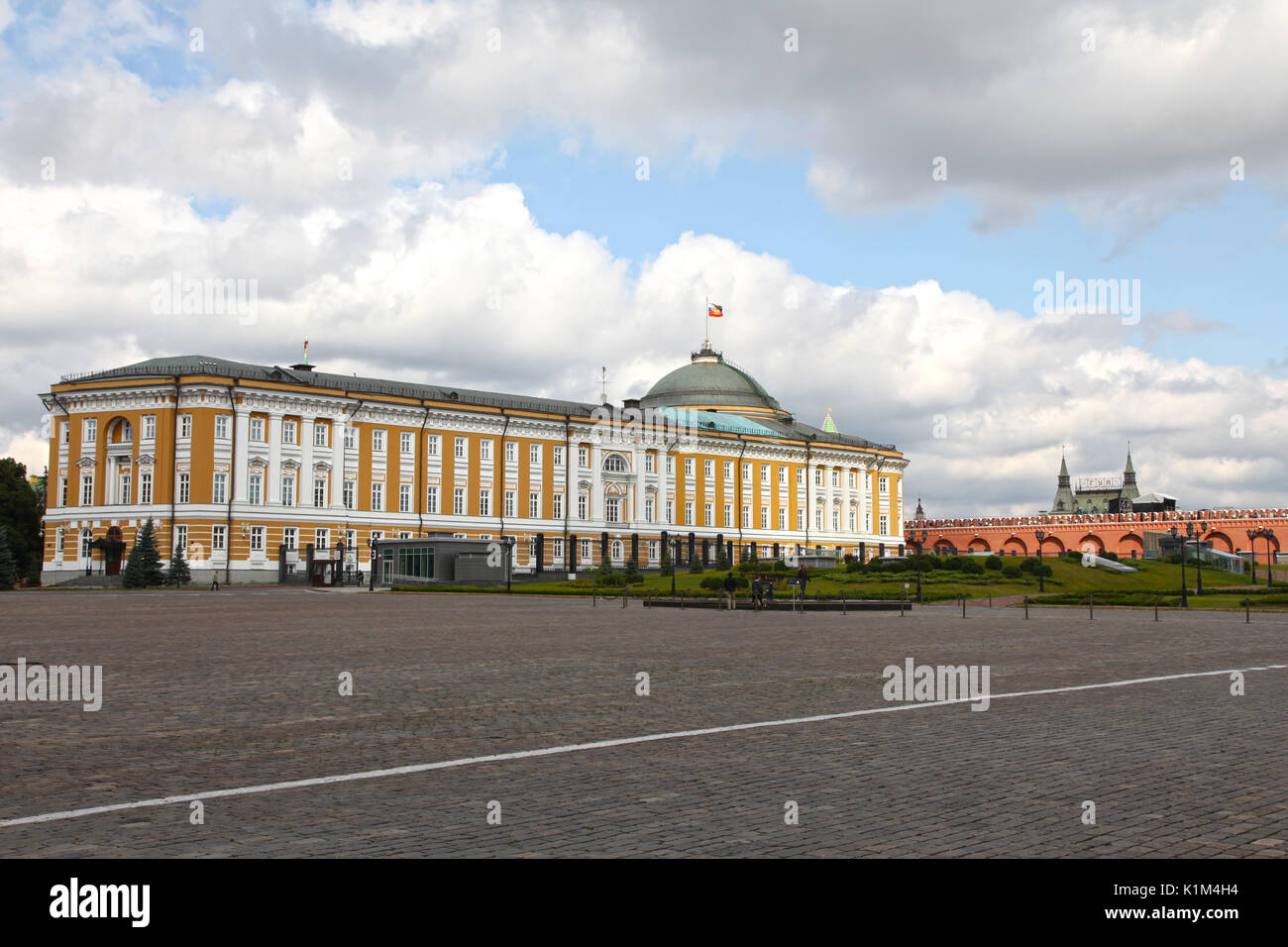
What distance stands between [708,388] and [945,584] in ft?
209

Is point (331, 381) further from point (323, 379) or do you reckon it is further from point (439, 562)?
point (439, 562)

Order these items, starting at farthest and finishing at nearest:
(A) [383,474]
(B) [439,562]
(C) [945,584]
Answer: (A) [383,474]
(B) [439,562]
(C) [945,584]

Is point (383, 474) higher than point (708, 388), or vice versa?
point (708, 388)

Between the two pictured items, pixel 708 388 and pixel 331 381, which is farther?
pixel 708 388

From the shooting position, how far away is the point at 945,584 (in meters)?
52.4

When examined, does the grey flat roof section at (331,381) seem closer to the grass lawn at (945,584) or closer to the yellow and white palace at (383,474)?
the yellow and white palace at (383,474)

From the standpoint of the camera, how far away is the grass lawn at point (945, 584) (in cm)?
4722

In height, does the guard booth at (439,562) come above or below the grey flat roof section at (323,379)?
below

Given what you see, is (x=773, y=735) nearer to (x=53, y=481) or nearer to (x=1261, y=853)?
(x=1261, y=853)

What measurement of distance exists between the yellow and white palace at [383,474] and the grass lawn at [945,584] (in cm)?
1775

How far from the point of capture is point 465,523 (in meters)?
82.9

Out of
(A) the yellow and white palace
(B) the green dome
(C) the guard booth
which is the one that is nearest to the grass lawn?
(C) the guard booth

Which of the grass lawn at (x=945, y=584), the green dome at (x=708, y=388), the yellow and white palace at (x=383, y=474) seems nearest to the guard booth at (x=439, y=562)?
the yellow and white palace at (x=383, y=474)

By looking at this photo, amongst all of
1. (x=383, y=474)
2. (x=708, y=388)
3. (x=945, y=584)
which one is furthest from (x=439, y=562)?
(x=708, y=388)
